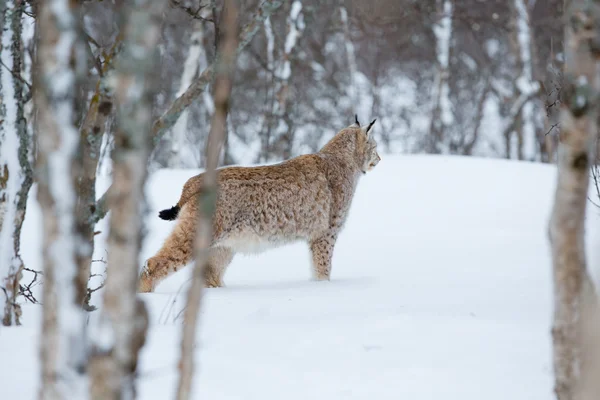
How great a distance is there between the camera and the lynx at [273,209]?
5.82m

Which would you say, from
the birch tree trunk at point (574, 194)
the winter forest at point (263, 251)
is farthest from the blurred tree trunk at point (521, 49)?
the birch tree trunk at point (574, 194)

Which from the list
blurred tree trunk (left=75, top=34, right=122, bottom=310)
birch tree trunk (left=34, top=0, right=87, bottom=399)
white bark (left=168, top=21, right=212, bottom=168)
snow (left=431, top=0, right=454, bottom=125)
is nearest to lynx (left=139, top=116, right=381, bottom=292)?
blurred tree trunk (left=75, top=34, right=122, bottom=310)

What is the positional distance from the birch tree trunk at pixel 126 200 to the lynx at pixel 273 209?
3553mm

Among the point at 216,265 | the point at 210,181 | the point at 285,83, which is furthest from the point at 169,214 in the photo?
the point at 285,83

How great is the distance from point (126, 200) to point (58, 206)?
0.85ft

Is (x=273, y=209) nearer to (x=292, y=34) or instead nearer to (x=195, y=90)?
(x=195, y=90)

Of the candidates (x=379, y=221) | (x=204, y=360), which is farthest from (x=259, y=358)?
(x=379, y=221)

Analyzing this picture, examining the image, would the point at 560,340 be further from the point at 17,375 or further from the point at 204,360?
the point at 17,375

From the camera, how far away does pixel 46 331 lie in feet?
7.54

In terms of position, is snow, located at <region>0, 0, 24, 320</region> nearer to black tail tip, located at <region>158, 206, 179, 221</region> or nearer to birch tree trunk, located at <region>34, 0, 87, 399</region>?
birch tree trunk, located at <region>34, 0, 87, 399</region>

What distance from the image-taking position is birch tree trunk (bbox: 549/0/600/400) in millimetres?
2500

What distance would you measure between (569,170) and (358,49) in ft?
69.4

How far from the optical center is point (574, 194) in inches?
98.3

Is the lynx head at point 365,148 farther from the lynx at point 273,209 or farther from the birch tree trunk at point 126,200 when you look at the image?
the birch tree trunk at point 126,200
